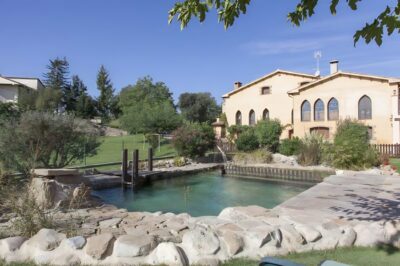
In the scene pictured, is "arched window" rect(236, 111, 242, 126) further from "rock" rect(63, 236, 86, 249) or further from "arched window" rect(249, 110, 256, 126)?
"rock" rect(63, 236, 86, 249)

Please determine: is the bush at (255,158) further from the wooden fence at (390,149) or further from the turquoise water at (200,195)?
the wooden fence at (390,149)

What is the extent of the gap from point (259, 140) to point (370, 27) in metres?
19.8

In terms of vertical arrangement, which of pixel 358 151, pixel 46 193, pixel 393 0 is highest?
pixel 393 0

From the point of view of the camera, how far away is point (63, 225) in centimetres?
543

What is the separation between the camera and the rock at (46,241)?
13.9ft

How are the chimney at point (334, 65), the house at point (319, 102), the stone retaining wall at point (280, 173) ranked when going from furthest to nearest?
the chimney at point (334, 65), the house at point (319, 102), the stone retaining wall at point (280, 173)

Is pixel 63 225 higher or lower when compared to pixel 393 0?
lower

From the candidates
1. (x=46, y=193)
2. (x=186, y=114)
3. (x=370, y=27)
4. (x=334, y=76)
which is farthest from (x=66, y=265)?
(x=186, y=114)

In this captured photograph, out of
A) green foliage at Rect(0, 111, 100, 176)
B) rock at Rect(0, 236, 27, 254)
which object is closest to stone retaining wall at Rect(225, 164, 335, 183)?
green foliage at Rect(0, 111, 100, 176)

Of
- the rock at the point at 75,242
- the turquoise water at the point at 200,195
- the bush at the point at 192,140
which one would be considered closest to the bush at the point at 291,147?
the bush at the point at 192,140

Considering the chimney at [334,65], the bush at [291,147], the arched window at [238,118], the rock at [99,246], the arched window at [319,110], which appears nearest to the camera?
the rock at [99,246]

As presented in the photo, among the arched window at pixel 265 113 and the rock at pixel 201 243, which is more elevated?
the arched window at pixel 265 113

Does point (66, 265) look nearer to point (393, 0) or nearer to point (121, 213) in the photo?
point (121, 213)

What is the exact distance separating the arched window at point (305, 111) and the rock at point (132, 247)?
79.0 ft
